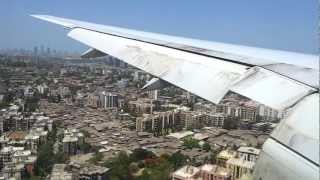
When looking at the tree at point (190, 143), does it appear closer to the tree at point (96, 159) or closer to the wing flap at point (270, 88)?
the tree at point (96, 159)

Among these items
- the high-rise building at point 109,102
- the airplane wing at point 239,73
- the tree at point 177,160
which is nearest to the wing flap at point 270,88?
the airplane wing at point 239,73

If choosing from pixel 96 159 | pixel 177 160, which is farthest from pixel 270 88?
pixel 96 159

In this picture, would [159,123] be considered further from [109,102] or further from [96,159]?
[109,102]

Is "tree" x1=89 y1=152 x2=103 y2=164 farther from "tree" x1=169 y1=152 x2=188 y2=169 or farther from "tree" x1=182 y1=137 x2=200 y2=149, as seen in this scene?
"tree" x1=182 y1=137 x2=200 y2=149

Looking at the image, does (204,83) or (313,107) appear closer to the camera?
(313,107)

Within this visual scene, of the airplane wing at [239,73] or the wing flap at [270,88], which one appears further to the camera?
the wing flap at [270,88]

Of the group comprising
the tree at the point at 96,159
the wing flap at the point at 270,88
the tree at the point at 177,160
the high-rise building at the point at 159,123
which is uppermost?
the wing flap at the point at 270,88

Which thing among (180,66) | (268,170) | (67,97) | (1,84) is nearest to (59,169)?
(180,66)

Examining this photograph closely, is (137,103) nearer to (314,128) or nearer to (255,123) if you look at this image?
Result: (255,123)
